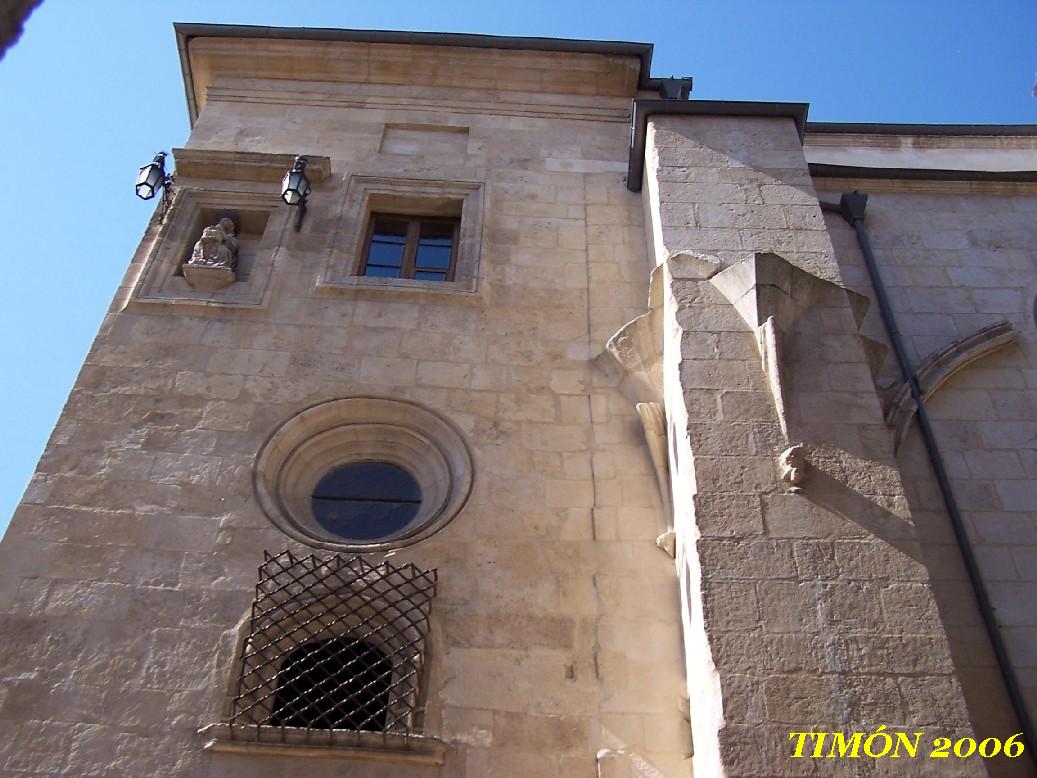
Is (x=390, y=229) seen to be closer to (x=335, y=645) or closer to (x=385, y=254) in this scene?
(x=385, y=254)

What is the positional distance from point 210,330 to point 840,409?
506 centimetres

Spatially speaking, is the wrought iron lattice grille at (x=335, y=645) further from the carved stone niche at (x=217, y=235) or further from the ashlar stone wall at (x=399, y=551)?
the carved stone niche at (x=217, y=235)

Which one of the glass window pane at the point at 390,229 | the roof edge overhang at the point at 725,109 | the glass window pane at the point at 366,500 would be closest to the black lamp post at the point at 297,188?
the glass window pane at the point at 390,229

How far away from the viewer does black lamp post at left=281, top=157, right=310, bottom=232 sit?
888 centimetres

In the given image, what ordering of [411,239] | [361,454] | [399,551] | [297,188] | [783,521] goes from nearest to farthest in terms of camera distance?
[783,521], [399,551], [361,454], [297,188], [411,239]

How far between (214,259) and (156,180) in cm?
108

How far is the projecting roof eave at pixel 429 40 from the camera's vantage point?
11203 millimetres

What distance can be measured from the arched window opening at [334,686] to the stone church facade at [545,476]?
32 millimetres

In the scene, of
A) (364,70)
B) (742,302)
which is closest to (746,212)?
(742,302)

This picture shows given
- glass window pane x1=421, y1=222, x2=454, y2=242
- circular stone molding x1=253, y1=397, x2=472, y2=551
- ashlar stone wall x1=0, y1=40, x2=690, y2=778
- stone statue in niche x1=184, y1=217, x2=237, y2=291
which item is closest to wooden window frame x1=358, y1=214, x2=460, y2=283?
glass window pane x1=421, y1=222, x2=454, y2=242

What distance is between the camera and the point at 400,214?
9.70 metres

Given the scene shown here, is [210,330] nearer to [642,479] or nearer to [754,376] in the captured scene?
[642,479]

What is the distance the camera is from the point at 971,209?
9430mm

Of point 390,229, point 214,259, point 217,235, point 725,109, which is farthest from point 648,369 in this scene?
point 217,235
